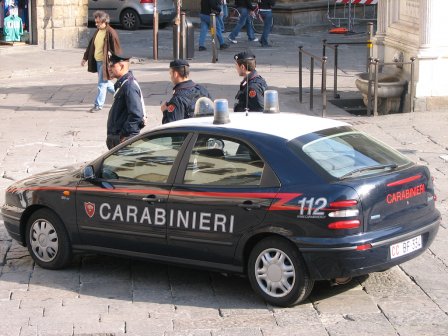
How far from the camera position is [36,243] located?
9102 mm

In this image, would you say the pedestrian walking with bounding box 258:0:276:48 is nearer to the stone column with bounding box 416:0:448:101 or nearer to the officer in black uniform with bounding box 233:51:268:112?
the stone column with bounding box 416:0:448:101

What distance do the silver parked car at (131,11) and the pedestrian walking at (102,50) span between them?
12.6m

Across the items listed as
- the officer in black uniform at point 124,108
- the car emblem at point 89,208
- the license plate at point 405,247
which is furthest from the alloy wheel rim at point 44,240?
the license plate at point 405,247

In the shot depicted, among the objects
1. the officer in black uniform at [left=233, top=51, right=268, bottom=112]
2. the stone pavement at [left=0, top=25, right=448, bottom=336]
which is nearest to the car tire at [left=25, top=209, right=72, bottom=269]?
the stone pavement at [left=0, top=25, right=448, bottom=336]

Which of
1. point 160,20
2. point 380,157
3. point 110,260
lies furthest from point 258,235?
point 160,20

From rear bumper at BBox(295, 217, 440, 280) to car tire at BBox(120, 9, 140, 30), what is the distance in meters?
22.9

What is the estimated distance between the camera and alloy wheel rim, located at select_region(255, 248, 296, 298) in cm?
771

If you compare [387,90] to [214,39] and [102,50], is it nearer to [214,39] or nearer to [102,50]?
[102,50]

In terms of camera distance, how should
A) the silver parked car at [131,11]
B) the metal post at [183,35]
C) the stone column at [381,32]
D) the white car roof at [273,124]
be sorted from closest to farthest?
the white car roof at [273,124]
the stone column at [381,32]
the metal post at [183,35]
the silver parked car at [131,11]

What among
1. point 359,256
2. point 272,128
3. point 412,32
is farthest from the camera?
point 412,32

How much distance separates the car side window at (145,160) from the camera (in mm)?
8367

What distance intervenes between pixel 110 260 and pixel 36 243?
726 mm

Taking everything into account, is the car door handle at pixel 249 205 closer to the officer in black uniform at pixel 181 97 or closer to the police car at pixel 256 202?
the police car at pixel 256 202

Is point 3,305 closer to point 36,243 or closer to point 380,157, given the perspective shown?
point 36,243
